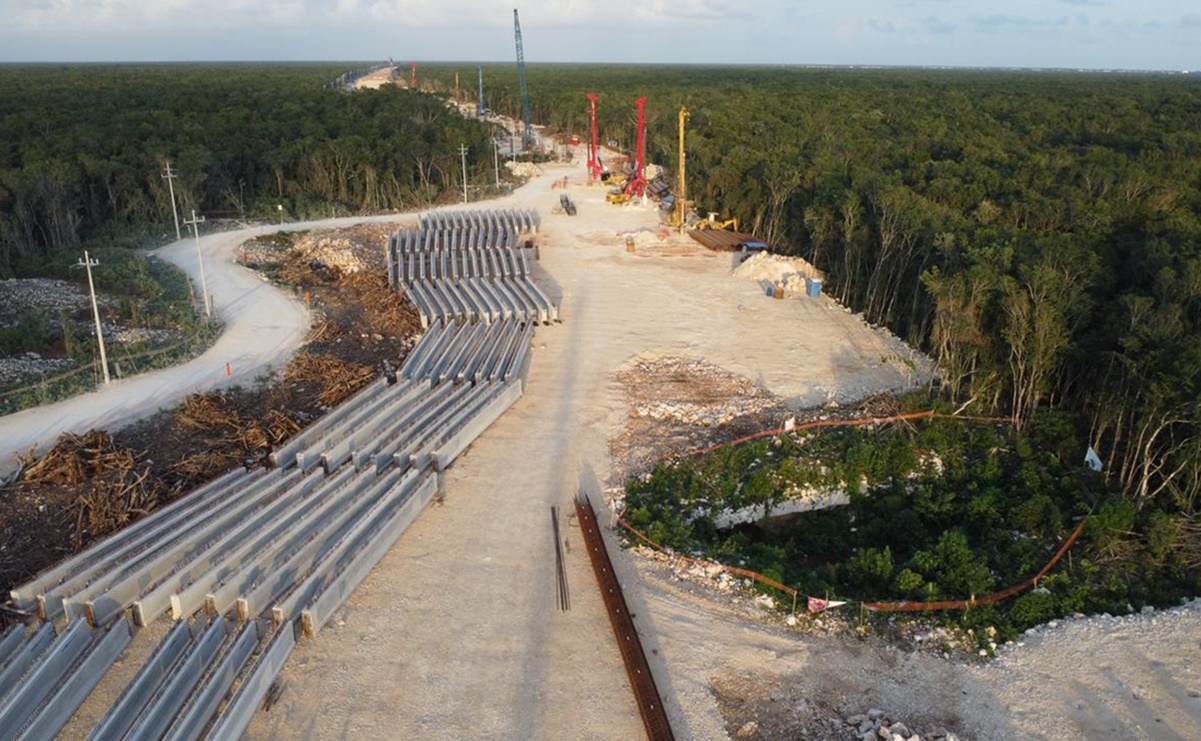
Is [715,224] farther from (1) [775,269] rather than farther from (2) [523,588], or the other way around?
(2) [523,588]

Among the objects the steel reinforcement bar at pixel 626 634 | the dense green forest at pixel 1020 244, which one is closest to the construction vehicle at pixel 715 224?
the dense green forest at pixel 1020 244

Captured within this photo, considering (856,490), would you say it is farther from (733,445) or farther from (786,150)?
(786,150)

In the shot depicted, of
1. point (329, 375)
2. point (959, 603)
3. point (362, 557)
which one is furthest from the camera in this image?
point (329, 375)

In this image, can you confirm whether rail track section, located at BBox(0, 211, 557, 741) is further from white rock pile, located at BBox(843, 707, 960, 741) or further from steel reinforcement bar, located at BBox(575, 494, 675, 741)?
white rock pile, located at BBox(843, 707, 960, 741)

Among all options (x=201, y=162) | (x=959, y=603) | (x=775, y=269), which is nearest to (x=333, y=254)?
(x=201, y=162)

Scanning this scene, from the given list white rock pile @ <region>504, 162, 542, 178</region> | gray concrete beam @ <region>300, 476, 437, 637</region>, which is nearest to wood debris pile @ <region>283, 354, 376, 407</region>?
gray concrete beam @ <region>300, 476, 437, 637</region>

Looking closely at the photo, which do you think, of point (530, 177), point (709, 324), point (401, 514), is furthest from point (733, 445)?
point (530, 177)

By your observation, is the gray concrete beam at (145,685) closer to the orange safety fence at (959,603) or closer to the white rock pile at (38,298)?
the orange safety fence at (959,603)

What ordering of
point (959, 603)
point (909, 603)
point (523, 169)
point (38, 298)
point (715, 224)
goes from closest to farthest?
point (909, 603)
point (959, 603)
point (38, 298)
point (715, 224)
point (523, 169)
